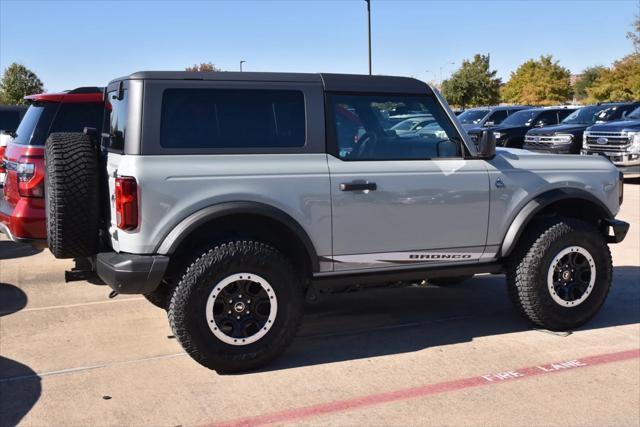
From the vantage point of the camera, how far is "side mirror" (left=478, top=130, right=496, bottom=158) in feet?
17.0

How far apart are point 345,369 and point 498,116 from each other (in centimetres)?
1950

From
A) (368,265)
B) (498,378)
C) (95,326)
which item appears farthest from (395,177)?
(95,326)

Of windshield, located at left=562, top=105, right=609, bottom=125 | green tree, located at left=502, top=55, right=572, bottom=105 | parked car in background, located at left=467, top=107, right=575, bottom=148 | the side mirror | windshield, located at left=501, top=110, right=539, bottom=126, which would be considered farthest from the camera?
green tree, located at left=502, top=55, right=572, bottom=105

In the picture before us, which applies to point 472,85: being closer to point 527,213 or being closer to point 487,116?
point 487,116

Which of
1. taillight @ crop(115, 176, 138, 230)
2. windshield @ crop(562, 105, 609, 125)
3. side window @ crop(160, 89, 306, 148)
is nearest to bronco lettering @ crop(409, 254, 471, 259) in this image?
side window @ crop(160, 89, 306, 148)

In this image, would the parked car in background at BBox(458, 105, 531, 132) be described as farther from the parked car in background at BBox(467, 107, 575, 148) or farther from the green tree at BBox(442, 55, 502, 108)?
the green tree at BBox(442, 55, 502, 108)

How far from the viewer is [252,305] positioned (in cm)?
464

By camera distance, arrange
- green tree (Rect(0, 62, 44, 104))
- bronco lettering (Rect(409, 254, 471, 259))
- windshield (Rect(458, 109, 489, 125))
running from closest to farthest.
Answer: bronco lettering (Rect(409, 254, 471, 259)), windshield (Rect(458, 109, 489, 125)), green tree (Rect(0, 62, 44, 104))

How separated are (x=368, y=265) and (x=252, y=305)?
2.93ft

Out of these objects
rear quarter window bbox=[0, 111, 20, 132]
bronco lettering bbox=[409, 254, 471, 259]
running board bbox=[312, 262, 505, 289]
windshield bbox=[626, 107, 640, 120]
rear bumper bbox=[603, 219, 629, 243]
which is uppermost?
windshield bbox=[626, 107, 640, 120]

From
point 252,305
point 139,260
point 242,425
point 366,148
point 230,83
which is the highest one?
point 230,83

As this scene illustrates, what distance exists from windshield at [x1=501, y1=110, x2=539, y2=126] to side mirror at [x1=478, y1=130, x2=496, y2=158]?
16.2 meters

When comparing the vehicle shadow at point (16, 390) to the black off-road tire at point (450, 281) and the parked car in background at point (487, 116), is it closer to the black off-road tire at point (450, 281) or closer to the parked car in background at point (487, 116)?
the black off-road tire at point (450, 281)

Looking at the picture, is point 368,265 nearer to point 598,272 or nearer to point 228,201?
point 228,201
